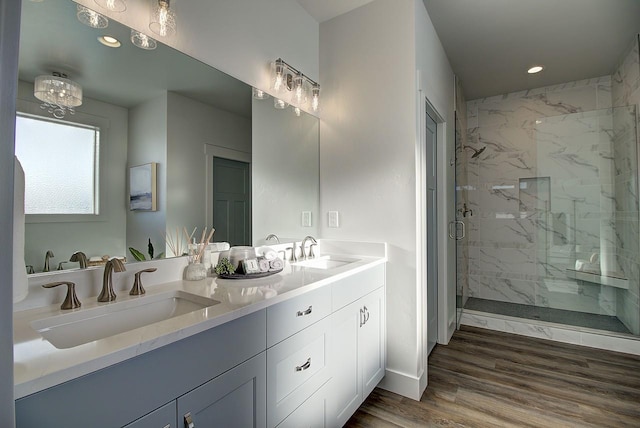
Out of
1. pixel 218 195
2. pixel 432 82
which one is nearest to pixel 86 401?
pixel 218 195

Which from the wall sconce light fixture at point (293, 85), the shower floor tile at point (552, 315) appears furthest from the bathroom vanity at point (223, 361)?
the shower floor tile at point (552, 315)

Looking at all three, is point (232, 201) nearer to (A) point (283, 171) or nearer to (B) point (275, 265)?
(B) point (275, 265)

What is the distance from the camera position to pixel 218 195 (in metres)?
1.59

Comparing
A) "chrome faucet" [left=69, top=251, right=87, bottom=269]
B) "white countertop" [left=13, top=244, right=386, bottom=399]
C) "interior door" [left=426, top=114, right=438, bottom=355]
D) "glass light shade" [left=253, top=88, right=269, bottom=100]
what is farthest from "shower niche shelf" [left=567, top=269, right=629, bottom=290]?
"chrome faucet" [left=69, top=251, right=87, bottom=269]

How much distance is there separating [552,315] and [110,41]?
3.98m

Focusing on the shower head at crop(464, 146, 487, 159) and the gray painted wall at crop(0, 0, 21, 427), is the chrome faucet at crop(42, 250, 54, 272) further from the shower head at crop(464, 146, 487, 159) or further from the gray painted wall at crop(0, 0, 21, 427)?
the shower head at crop(464, 146, 487, 159)

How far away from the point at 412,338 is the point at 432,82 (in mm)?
1882

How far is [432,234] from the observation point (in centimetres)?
263

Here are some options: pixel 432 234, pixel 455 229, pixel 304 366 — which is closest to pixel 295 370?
pixel 304 366

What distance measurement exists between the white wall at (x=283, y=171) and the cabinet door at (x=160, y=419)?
1082 mm

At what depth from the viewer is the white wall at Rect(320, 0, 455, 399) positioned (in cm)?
197

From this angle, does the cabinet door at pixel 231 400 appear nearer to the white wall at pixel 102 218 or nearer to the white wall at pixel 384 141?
the white wall at pixel 102 218

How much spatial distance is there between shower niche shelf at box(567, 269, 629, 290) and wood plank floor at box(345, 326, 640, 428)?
2.06 feet

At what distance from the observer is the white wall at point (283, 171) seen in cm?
186
